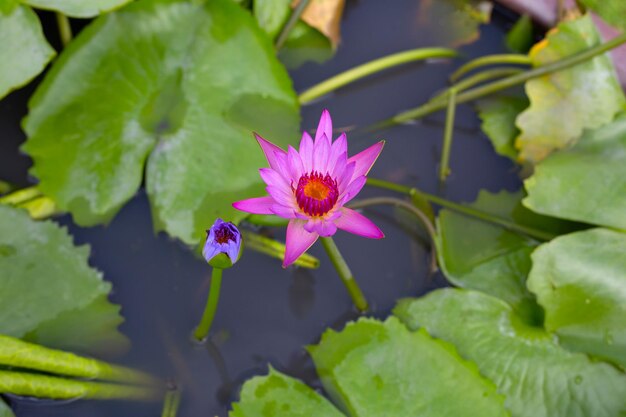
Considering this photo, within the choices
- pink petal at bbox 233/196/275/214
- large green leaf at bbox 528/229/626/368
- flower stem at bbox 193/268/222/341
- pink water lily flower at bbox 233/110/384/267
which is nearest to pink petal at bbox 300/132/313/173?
pink water lily flower at bbox 233/110/384/267

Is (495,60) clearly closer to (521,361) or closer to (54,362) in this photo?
(521,361)

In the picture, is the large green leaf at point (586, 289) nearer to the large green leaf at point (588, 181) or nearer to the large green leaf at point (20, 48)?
the large green leaf at point (588, 181)

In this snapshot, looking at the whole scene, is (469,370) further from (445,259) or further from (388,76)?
(388,76)

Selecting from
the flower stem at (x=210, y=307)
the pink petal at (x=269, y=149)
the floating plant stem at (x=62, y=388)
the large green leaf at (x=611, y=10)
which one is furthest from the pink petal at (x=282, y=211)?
the large green leaf at (x=611, y=10)

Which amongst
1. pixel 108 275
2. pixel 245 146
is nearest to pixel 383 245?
pixel 245 146

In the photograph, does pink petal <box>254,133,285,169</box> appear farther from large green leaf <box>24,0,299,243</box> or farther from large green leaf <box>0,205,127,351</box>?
Answer: large green leaf <box>0,205,127,351</box>

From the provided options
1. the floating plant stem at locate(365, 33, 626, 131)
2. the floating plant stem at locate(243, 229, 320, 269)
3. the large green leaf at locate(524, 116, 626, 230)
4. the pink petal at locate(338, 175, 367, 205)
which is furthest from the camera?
the floating plant stem at locate(365, 33, 626, 131)
